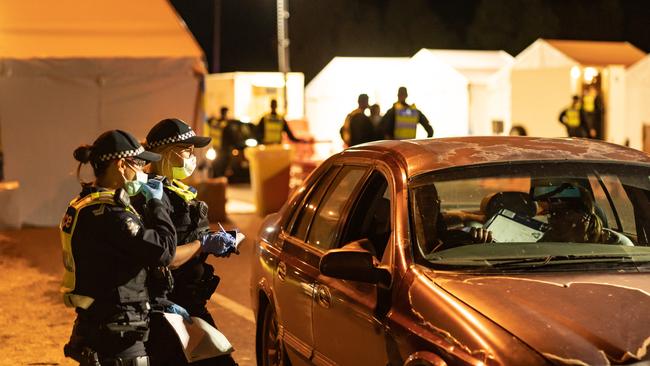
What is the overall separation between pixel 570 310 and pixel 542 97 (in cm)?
2244

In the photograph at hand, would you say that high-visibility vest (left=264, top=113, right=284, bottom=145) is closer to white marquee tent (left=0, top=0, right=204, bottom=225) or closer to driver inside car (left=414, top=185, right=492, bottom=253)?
white marquee tent (left=0, top=0, right=204, bottom=225)

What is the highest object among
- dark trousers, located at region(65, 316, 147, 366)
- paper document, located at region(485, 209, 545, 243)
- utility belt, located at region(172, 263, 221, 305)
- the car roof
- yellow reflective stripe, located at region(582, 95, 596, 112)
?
yellow reflective stripe, located at region(582, 95, 596, 112)

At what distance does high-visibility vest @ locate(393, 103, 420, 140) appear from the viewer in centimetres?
1449

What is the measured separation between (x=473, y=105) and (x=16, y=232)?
13463 millimetres

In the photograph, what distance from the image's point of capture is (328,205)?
5.48m

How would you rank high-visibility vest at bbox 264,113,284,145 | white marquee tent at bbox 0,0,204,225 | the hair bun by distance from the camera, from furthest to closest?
high-visibility vest at bbox 264,113,284,145 → white marquee tent at bbox 0,0,204,225 → the hair bun

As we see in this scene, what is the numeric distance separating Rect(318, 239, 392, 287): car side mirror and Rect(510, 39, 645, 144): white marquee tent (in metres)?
21.3

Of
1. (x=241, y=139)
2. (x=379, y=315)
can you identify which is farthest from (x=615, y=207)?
(x=241, y=139)

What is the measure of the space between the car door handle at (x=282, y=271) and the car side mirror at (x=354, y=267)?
107 centimetres

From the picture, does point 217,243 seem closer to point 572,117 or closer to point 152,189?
point 152,189

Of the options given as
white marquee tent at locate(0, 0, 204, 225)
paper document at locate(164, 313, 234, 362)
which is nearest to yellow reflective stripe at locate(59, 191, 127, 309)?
paper document at locate(164, 313, 234, 362)

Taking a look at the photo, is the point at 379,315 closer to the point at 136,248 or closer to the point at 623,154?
the point at 136,248

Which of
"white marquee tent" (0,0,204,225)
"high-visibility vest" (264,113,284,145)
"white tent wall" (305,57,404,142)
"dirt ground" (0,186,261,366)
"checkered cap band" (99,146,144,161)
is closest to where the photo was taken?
"checkered cap band" (99,146,144,161)

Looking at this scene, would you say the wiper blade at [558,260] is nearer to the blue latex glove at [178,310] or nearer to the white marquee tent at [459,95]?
the blue latex glove at [178,310]
